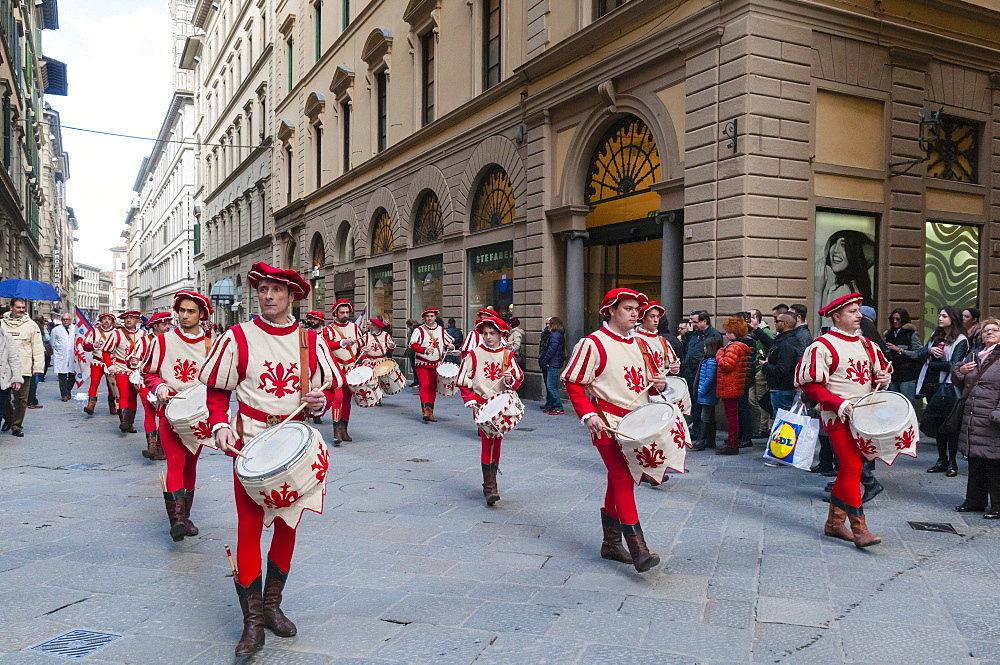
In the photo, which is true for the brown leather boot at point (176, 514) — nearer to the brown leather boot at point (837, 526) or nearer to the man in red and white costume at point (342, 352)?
the man in red and white costume at point (342, 352)

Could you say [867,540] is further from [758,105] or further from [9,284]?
[9,284]

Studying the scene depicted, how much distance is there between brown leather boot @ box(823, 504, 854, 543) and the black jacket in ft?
8.81

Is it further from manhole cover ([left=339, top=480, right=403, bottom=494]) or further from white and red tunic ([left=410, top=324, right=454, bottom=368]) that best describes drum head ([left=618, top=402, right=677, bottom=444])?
white and red tunic ([left=410, top=324, right=454, bottom=368])

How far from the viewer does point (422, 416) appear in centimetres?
1309

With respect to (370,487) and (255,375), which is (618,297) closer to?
(255,375)

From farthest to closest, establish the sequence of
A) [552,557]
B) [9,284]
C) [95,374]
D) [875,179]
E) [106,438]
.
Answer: [9,284] < [95,374] < [875,179] < [106,438] < [552,557]

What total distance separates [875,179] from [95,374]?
1366 centimetres

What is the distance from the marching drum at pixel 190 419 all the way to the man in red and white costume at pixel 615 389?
2.64 metres

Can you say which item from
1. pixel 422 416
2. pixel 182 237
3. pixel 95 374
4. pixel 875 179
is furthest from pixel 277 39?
pixel 182 237

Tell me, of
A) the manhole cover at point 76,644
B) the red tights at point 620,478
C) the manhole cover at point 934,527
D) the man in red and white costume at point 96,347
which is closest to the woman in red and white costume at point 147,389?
the manhole cover at point 76,644

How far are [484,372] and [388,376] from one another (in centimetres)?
512

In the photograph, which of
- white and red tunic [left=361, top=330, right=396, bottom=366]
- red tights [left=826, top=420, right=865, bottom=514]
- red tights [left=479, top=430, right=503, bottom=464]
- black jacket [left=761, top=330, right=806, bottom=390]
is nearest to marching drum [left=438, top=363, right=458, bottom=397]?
white and red tunic [left=361, top=330, right=396, bottom=366]

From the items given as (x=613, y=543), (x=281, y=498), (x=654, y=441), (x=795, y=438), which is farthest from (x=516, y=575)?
(x=795, y=438)

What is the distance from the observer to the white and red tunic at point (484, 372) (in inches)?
307
